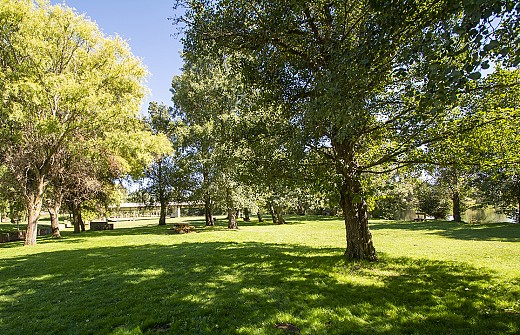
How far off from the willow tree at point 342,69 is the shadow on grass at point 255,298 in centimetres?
258

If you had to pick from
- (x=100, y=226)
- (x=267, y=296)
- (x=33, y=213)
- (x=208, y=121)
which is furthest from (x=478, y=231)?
(x=100, y=226)

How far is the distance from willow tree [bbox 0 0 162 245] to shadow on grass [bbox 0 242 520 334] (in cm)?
1046

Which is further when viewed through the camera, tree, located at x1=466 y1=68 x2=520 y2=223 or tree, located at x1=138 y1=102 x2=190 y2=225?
tree, located at x1=138 y1=102 x2=190 y2=225

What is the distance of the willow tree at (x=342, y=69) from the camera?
622cm

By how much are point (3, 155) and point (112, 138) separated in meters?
8.19

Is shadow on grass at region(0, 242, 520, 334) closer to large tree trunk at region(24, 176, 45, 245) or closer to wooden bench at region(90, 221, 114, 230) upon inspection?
large tree trunk at region(24, 176, 45, 245)

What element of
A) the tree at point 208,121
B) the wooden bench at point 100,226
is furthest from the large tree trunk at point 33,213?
the wooden bench at point 100,226

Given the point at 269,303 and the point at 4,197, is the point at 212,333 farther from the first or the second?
the point at 4,197

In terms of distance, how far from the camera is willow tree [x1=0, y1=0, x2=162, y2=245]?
18094 mm

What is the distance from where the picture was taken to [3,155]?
2064 centimetres

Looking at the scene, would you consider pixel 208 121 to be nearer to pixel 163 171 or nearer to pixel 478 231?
pixel 163 171

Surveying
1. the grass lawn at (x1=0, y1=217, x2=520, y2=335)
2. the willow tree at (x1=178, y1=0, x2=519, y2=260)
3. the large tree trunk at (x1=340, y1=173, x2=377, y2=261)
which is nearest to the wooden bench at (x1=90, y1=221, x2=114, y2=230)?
the grass lawn at (x1=0, y1=217, x2=520, y2=335)

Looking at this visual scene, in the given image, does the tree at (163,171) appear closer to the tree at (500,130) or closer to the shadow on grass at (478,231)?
the shadow on grass at (478,231)

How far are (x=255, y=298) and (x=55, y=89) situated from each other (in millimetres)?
18260
